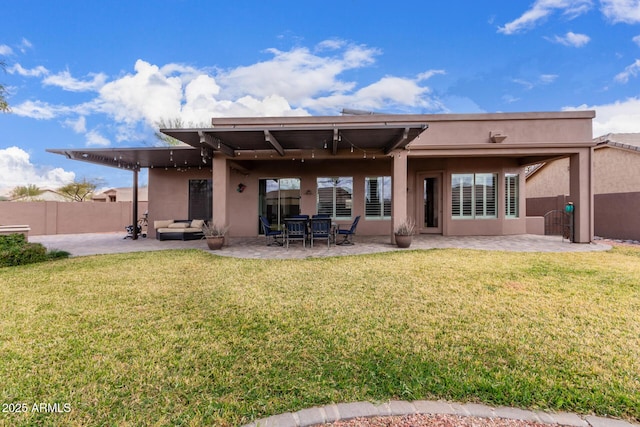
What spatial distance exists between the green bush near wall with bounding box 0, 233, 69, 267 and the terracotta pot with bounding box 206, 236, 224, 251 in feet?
12.5

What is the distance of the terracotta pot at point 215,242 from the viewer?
8406 millimetres

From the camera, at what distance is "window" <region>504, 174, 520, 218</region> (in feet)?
37.3

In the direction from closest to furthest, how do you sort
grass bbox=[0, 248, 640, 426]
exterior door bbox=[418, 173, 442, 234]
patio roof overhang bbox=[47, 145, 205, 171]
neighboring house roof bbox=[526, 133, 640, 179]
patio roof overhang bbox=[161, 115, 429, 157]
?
grass bbox=[0, 248, 640, 426] → patio roof overhang bbox=[161, 115, 429, 157] → patio roof overhang bbox=[47, 145, 205, 171] → exterior door bbox=[418, 173, 442, 234] → neighboring house roof bbox=[526, 133, 640, 179]

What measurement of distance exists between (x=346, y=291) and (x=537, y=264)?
15.0ft

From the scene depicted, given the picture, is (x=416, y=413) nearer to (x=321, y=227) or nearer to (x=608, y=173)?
(x=321, y=227)

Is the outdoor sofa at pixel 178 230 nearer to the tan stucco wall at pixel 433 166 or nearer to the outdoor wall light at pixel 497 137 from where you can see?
the tan stucco wall at pixel 433 166

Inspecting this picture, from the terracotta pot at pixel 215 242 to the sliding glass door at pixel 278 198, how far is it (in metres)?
3.79

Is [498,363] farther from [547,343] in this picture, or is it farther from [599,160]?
[599,160]

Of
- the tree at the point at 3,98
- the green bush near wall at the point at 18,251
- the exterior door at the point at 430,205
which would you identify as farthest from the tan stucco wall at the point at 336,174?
the green bush near wall at the point at 18,251

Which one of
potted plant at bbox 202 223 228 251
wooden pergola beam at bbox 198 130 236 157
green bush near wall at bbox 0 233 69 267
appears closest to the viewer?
green bush near wall at bbox 0 233 69 267

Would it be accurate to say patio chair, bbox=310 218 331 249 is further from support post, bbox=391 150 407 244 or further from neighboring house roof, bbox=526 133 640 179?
neighboring house roof, bbox=526 133 640 179

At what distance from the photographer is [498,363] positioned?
2.44m

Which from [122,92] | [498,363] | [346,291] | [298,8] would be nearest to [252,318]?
[346,291]

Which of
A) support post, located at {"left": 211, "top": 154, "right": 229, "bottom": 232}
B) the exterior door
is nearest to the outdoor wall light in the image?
the exterior door
